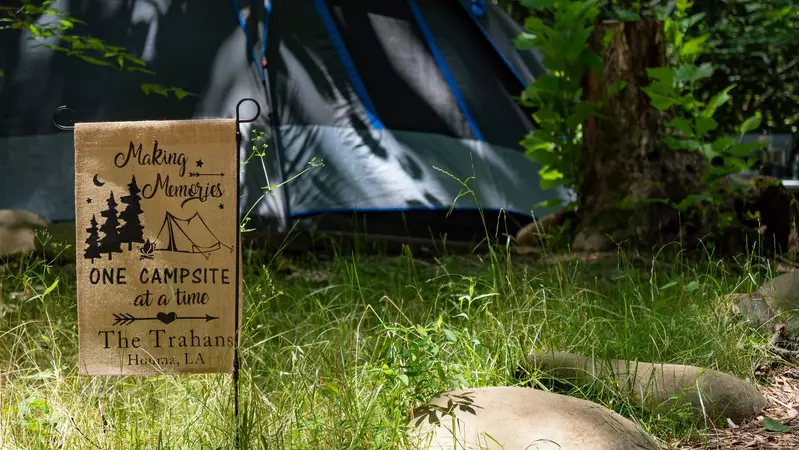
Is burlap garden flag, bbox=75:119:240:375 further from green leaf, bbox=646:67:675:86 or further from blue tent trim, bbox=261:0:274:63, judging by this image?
blue tent trim, bbox=261:0:274:63

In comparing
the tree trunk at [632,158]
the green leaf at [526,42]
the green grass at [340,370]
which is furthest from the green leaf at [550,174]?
the green grass at [340,370]

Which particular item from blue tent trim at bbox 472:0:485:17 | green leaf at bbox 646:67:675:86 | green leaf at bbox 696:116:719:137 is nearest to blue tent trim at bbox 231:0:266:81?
blue tent trim at bbox 472:0:485:17

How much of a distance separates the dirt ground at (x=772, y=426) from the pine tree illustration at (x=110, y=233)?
1.55m

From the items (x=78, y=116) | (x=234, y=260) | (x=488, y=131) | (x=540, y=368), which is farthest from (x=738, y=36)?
(x=234, y=260)

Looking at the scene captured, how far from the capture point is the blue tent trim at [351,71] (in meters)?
5.43

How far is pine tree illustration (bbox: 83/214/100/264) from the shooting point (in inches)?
87.1

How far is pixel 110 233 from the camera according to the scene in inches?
86.9

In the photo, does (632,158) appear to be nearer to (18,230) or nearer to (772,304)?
(772,304)

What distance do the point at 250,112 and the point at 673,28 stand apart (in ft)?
7.95

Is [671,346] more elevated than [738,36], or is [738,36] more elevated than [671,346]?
[671,346]

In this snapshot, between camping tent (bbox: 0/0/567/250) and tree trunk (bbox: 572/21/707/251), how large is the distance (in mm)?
705

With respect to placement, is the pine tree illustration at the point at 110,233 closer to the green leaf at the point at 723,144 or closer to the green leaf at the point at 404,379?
the green leaf at the point at 404,379

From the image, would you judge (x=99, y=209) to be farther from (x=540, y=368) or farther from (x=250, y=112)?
(x=250, y=112)

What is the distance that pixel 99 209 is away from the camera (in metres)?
2.22
